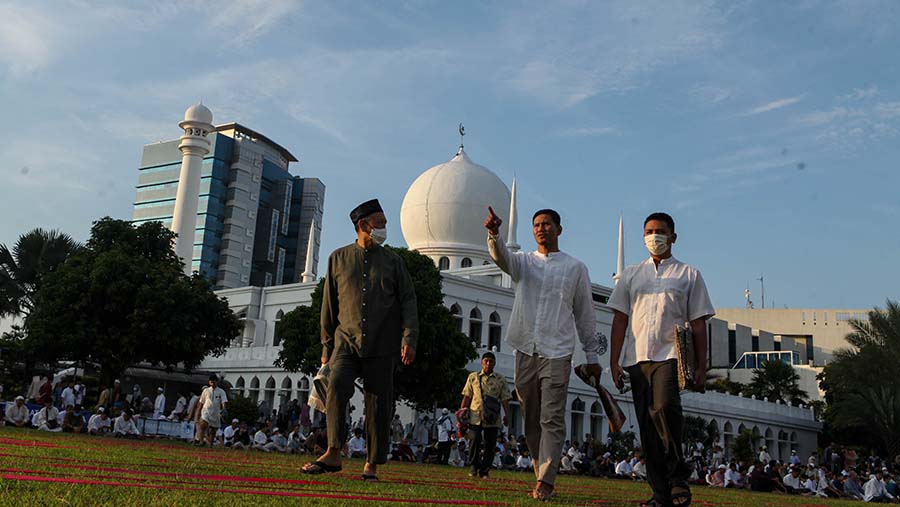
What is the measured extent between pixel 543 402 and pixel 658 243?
145cm

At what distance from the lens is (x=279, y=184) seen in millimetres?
97250

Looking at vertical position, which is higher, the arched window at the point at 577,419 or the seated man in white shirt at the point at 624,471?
the arched window at the point at 577,419

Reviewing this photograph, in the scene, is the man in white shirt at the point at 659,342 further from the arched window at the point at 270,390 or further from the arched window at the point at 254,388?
the arched window at the point at 254,388

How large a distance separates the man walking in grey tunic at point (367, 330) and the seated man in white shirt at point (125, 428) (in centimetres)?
1420

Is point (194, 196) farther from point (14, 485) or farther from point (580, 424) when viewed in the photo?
point (14, 485)

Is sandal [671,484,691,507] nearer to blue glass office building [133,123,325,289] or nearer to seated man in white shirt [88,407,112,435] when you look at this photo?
seated man in white shirt [88,407,112,435]

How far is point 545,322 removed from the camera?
6.75m

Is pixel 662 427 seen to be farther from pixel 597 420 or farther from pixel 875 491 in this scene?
pixel 597 420

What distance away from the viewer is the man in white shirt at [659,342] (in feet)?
19.2

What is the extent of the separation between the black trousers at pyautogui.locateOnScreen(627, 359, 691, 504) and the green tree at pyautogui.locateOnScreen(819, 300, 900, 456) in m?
42.8

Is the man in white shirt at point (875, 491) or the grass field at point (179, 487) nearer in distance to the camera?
the grass field at point (179, 487)

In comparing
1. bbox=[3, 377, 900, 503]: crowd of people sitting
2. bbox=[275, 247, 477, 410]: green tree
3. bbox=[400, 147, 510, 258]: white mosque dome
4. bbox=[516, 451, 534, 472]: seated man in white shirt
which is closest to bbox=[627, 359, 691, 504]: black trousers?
bbox=[3, 377, 900, 503]: crowd of people sitting

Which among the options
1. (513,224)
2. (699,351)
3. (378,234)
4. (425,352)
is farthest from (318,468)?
(513,224)

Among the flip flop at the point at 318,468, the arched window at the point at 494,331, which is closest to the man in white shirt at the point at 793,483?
the flip flop at the point at 318,468
